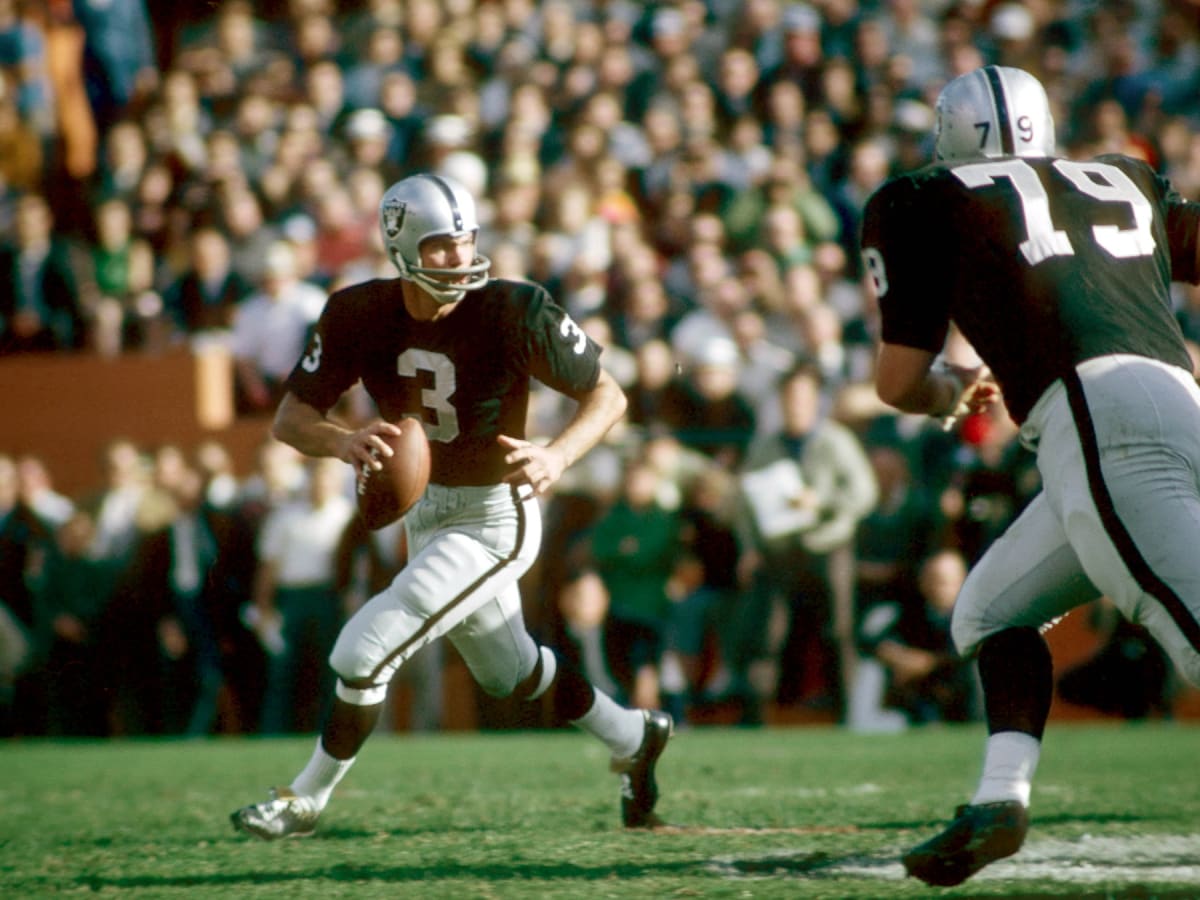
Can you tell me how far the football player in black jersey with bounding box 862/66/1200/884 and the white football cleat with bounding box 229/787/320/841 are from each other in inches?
76.3

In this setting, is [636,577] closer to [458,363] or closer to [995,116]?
[458,363]

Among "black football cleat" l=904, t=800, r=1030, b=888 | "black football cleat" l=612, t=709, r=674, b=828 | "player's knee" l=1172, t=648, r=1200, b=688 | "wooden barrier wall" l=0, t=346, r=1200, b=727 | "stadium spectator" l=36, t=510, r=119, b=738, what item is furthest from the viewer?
"wooden barrier wall" l=0, t=346, r=1200, b=727

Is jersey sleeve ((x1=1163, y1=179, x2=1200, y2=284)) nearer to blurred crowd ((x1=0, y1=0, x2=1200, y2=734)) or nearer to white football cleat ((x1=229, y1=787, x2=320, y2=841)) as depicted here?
white football cleat ((x1=229, y1=787, x2=320, y2=841))

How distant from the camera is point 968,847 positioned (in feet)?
12.0

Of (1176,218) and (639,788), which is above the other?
(1176,218)

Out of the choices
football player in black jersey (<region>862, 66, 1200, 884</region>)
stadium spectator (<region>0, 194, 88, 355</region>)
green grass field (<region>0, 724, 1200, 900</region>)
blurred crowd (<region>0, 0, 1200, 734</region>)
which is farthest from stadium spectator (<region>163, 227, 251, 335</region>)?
football player in black jersey (<region>862, 66, 1200, 884</region>)

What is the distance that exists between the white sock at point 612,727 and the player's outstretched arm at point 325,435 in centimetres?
105

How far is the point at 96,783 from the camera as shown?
7.33 m

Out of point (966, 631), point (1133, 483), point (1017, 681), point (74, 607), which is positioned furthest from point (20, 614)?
point (1133, 483)

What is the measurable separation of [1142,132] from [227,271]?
567 cm

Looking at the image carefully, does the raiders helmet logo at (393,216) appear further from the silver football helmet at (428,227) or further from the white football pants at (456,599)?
the white football pants at (456,599)

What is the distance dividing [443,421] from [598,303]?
5.15m

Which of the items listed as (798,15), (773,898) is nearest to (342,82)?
(798,15)

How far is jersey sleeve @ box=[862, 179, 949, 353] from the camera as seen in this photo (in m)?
3.80
